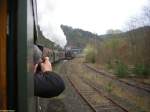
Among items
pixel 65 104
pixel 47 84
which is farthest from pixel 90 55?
pixel 47 84

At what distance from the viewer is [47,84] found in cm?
191

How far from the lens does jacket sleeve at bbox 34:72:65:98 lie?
1.90 meters

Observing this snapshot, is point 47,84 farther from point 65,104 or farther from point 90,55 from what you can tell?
point 90,55

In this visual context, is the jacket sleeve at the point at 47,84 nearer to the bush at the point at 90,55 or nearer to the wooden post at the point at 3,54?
the wooden post at the point at 3,54

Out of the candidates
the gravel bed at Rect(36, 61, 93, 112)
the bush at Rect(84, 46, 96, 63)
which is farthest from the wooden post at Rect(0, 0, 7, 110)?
the bush at Rect(84, 46, 96, 63)

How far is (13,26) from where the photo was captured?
1451 millimetres

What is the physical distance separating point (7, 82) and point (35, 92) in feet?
1.79

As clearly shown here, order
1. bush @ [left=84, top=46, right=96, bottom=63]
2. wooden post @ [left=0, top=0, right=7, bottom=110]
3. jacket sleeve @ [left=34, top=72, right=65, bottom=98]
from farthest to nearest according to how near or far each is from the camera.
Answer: bush @ [left=84, top=46, right=96, bottom=63]
jacket sleeve @ [left=34, top=72, right=65, bottom=98]
wooden post @ [left=0, top=0, right=7, bottom=110]

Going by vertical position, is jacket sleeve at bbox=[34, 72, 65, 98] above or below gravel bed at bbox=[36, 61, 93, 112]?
above

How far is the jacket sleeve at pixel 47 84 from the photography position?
1903 mm

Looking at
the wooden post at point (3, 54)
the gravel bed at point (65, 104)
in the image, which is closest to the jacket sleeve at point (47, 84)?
the wooden post at point (3, 54)

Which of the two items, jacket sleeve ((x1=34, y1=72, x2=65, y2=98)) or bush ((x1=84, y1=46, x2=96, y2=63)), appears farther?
bush ((x1=84, y1=46, x2=96, y2=63))

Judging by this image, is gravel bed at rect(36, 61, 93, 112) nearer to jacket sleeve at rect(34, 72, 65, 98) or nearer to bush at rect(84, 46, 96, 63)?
jacket sleeve at rect(34, 72, 65, 98)

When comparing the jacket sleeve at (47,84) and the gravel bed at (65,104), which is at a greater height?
the jacket sleeve at (47,84)
